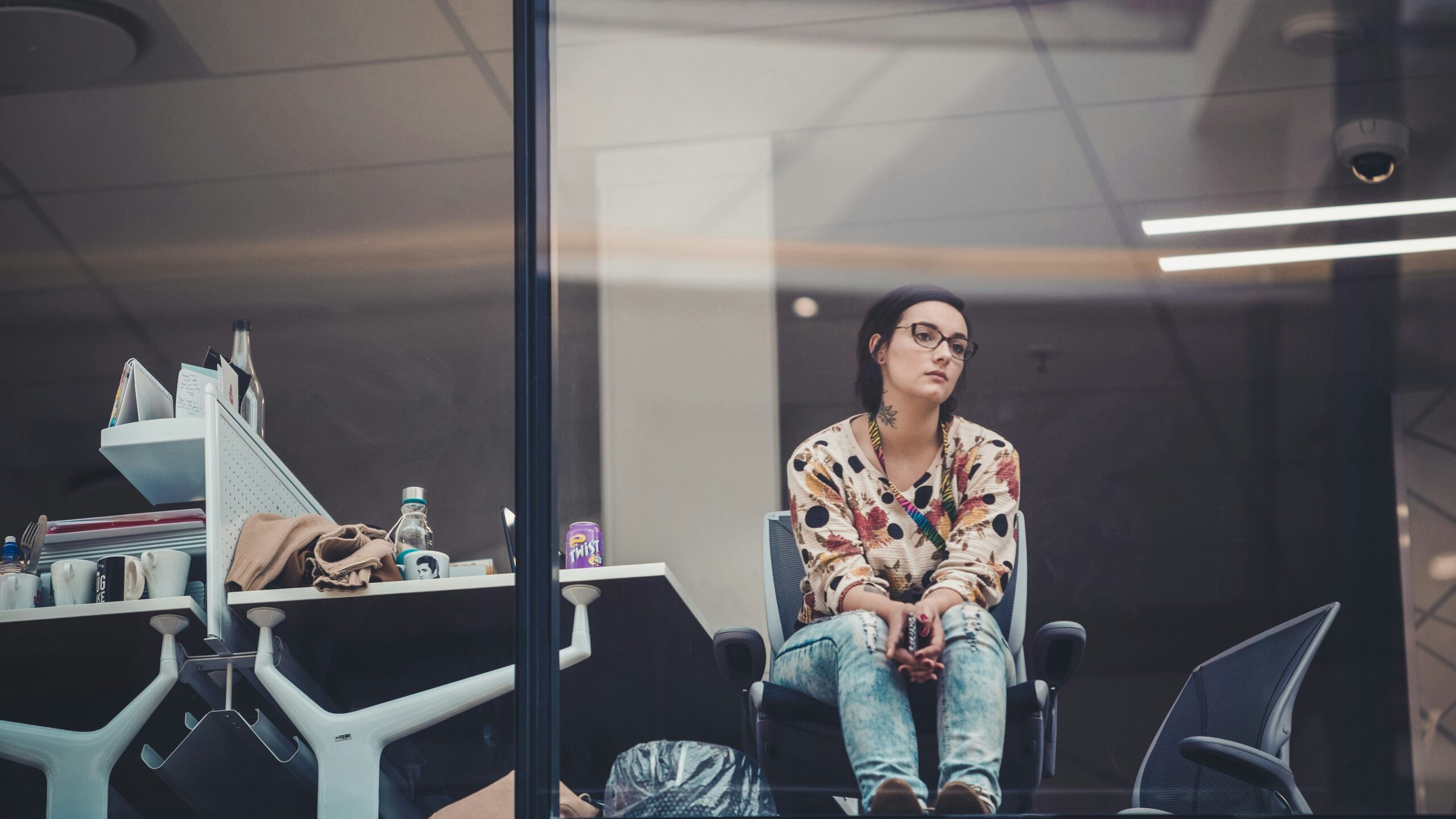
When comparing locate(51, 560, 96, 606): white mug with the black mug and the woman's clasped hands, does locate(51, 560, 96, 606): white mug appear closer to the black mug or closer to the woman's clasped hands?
the black mug

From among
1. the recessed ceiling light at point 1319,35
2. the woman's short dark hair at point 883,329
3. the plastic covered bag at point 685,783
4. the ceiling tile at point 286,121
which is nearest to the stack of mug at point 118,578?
the plastic covered bag at point 685,783

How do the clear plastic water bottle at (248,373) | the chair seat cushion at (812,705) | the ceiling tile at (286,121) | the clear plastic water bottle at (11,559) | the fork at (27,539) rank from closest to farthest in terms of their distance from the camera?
the chair seat cushion at (812,705)
the clear plastic water bottle at (11,559)
the fork at (27,539)
the clear plastic water bottle at (248,373)
the ceiling tile at (286,121)

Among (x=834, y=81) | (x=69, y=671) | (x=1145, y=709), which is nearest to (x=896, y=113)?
(x=834, y=81)

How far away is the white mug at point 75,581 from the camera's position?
314 cm

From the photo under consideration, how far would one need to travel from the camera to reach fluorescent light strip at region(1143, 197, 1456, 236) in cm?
351

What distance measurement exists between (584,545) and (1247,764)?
128cm

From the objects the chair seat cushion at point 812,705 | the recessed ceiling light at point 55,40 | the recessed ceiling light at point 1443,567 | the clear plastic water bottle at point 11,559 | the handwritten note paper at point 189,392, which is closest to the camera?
the chair seat cushion at point 812,705

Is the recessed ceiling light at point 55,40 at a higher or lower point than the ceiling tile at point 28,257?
higher

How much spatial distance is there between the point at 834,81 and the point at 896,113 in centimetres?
20

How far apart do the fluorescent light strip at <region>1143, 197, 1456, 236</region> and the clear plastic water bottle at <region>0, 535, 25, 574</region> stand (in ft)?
8.87

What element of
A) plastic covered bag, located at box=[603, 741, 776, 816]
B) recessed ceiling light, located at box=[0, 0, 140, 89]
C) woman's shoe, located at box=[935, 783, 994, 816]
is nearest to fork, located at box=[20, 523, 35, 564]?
recessed ceiling light, located at box=[0, 0, 140, 89]

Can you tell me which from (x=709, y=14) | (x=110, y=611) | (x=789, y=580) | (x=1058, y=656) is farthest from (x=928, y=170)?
(x=110, y=611)

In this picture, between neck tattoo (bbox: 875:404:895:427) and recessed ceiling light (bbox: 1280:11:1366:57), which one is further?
recessed ceiling light (bbox: 1280:11:1366:57)

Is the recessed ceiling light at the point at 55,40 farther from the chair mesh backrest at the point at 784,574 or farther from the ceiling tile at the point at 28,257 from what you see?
the chair mesh backrest at the point at 784,574
